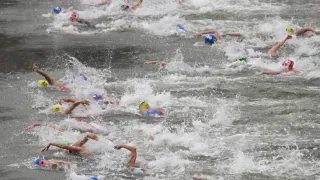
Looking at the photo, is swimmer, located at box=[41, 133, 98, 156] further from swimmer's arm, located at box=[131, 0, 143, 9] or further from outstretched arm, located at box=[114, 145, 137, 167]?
swimmer's arm, located at box=[131, 0, 143, 9]

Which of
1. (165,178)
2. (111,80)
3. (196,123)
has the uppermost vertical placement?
(111,80)

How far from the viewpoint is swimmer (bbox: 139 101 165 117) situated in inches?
516

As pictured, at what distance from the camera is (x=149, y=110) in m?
13.2

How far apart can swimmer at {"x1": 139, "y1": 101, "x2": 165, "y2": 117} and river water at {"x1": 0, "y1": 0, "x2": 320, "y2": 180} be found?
0.15 metres

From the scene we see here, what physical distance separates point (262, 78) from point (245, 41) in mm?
2592

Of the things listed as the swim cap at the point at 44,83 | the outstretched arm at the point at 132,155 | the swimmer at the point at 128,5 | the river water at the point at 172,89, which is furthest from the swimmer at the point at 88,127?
the swimmer at the point at 128,5

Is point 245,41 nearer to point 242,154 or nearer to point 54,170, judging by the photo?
point 242,154

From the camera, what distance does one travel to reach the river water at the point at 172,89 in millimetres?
11266

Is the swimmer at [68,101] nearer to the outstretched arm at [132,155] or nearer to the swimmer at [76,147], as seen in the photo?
the swimmer at [76,147]

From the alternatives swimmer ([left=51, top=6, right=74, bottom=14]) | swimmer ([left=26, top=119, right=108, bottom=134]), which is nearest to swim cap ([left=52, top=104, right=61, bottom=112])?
swimmer ([left=26, top=119, right=108, bottom=134])

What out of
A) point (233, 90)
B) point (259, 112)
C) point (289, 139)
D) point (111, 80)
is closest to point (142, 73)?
point (111, 80)

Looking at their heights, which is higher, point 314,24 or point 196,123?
point 314,24

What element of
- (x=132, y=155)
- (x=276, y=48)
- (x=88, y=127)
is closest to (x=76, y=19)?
(x=276, y=48)

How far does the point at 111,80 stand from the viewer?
15180 mm
